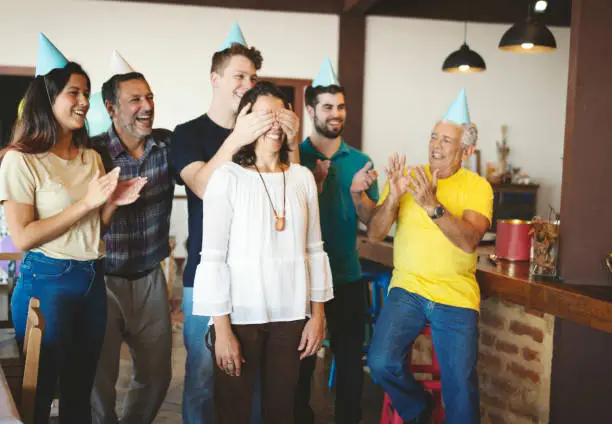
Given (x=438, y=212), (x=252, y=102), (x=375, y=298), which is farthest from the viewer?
(x=375, y=298)

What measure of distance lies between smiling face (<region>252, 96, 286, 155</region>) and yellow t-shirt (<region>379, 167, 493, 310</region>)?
837mm

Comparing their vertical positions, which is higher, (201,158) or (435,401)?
(201,158)

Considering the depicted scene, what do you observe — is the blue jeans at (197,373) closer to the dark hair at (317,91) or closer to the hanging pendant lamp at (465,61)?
the dark hair at (317,91)

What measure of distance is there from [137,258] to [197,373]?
501 mm

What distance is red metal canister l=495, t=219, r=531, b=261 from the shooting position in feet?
10.8

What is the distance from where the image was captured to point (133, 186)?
2361 mm

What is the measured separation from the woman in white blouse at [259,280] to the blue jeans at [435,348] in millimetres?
644

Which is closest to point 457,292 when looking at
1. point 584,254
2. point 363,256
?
point 584,254

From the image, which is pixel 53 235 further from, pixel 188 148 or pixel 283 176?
pixel 283 176

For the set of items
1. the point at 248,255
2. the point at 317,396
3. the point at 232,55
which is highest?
the point at 232,55

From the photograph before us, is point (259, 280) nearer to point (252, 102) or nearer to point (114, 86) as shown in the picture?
point (252, 102)

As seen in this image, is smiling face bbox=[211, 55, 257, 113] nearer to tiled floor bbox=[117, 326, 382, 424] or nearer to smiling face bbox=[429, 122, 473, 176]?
smiling face bbox=[429, 122, 473, 176]

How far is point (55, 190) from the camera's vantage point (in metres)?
2.17

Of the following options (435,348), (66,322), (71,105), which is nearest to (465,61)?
(435,348)
